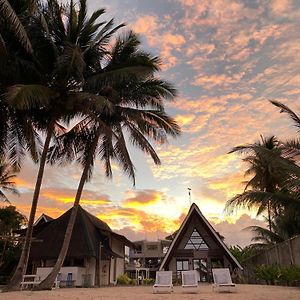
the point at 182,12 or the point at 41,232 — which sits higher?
the point at 182,12

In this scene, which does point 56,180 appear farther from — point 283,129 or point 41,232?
point 283,129

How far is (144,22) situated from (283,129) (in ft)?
27.0

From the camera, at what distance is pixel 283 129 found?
56.3 feet

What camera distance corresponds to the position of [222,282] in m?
12.8

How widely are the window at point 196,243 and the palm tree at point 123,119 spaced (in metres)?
8.22

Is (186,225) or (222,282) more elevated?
(186,225)

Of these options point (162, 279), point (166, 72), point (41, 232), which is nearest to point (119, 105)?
point (166, 72)

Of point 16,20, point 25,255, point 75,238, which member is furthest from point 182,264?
point 16,20

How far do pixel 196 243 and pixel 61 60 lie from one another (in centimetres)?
1476

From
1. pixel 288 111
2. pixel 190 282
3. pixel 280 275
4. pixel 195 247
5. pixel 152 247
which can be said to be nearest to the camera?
pixel 190 282

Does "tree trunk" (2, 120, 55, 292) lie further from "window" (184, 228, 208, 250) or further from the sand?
"window" (184, 228, 208, 250)

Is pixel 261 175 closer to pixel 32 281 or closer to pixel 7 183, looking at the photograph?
pixel 32 281

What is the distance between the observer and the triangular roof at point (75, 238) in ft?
75.0

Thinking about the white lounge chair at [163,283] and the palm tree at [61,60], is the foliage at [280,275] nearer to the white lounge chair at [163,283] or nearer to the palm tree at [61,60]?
the white lounge chair at [163,283]
